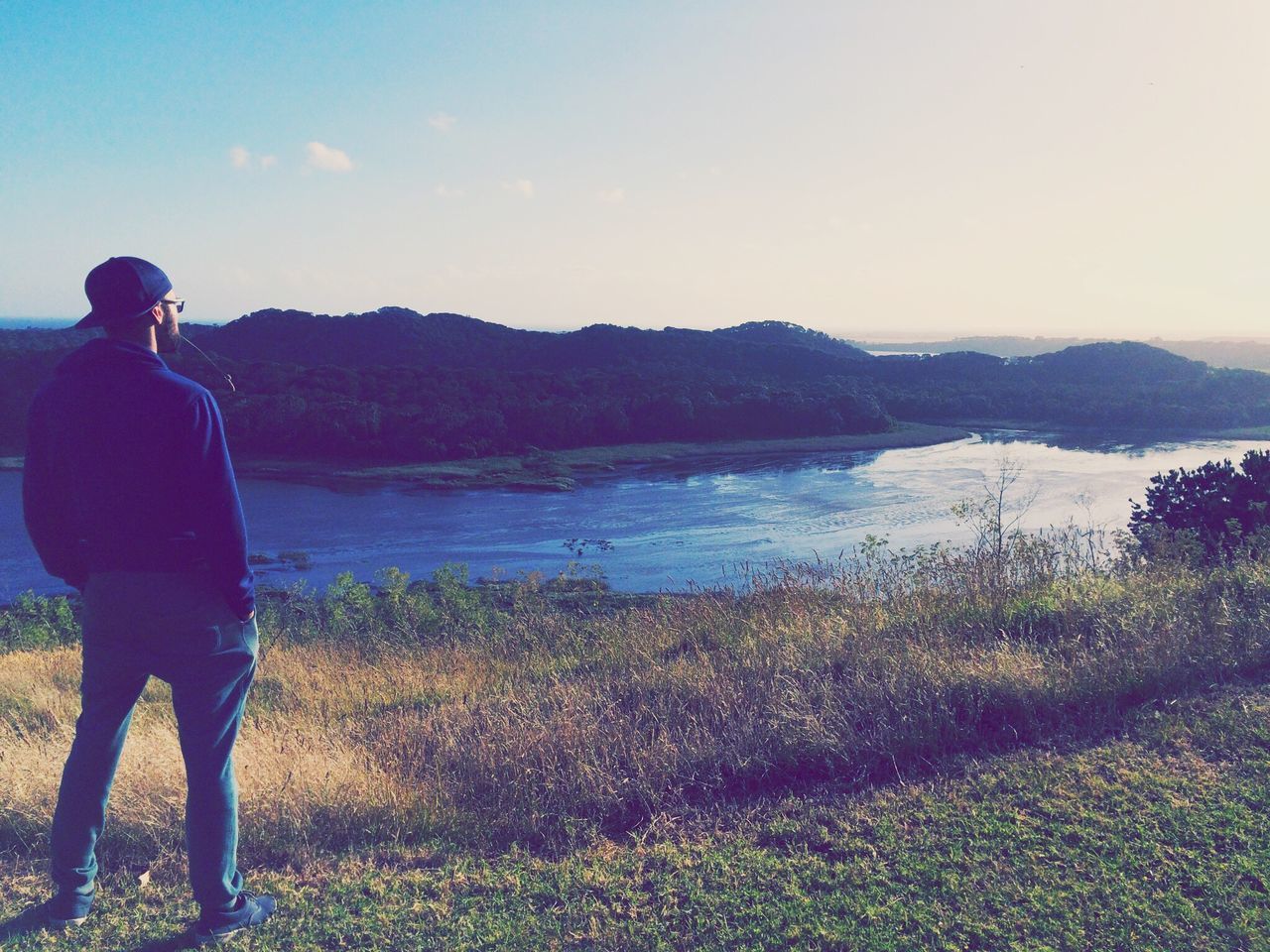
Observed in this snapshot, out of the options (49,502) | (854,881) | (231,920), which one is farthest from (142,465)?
(854,881)

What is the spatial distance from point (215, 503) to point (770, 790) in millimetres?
2270

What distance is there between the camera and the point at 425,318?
172 feet

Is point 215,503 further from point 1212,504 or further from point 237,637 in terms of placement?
point 1212,504

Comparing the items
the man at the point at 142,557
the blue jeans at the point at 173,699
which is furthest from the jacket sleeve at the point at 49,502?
the blue jeans at the point at 173,699

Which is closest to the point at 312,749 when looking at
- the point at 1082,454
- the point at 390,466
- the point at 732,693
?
the point at 732,693

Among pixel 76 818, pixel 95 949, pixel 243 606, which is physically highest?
pixel 243 606

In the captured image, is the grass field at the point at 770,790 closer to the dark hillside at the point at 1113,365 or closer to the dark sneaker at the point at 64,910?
the dark sneaker at the point at 64,910

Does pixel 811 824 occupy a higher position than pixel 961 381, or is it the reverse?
pixel 961 381

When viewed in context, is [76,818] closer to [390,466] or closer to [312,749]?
[312,749]

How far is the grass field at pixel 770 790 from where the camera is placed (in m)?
2.54

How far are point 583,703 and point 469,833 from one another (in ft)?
3.90

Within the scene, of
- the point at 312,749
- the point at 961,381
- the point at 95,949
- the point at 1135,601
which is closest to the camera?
the point at 95,949

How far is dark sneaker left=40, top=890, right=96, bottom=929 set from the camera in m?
2.54

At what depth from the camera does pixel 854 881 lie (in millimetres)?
2701
